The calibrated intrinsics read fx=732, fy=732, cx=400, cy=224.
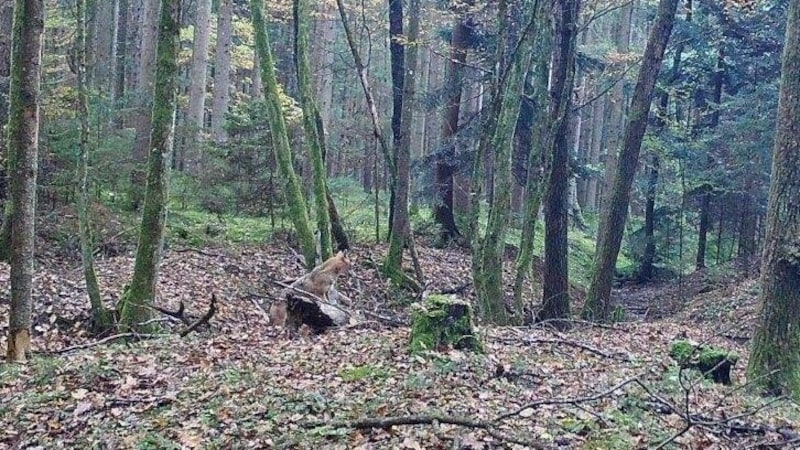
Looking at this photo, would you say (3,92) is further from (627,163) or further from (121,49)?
(121,49)

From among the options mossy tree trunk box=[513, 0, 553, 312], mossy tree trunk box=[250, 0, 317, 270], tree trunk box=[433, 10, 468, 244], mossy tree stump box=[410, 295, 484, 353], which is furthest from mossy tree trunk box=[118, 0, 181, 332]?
tree trunk box=[433, 10, 468, 244]

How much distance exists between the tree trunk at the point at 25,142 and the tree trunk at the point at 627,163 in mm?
8895

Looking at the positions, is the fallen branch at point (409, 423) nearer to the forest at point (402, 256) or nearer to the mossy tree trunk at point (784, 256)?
the forest at point (402, 256)

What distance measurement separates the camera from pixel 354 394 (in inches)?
233

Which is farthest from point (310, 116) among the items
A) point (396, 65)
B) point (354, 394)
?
point (354, 394)

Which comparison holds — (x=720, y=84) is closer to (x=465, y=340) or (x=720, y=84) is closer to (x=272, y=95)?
(x=272, y=95)

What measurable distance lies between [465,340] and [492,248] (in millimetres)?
3689

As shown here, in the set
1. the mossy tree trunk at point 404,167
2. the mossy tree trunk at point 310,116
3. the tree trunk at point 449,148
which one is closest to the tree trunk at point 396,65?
the tree trunk at point 449,148

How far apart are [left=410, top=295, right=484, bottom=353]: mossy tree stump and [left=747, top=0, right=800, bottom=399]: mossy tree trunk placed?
2859mm

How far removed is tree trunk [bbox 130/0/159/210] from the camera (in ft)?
52.9

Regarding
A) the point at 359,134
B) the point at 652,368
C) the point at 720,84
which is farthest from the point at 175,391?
the point at 720,84

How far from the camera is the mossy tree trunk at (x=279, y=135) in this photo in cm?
1186

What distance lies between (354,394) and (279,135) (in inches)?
274

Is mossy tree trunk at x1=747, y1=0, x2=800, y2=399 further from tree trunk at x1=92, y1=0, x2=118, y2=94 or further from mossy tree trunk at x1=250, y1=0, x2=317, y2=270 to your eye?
tree trunk at x1=92, y1=0, x2=118, y2=94
